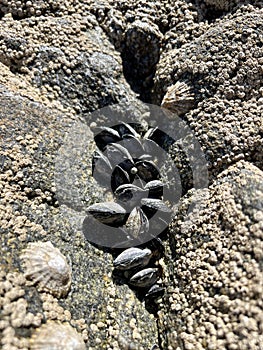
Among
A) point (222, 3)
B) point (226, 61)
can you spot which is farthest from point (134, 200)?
point (222, 3)

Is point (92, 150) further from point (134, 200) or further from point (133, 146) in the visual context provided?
point (134, 200)

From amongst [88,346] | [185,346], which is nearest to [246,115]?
[185,346]

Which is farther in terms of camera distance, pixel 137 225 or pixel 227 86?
pixel 227 86

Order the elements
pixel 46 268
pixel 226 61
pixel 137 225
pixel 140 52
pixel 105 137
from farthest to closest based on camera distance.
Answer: pixel 140 52 → pixel 105 137 → pixel 226 61 → pixel 137 225 → pixel 46 268

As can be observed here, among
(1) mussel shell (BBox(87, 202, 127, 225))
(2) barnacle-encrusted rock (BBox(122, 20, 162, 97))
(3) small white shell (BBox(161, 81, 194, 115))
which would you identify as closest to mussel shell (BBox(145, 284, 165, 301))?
(1) mussel shell (BBox(87, 202, 127, 225))

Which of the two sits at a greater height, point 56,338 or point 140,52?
point 140,52

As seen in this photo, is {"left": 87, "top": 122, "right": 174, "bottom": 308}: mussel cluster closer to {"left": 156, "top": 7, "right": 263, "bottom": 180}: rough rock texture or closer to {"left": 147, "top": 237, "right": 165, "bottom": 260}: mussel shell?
{"left": 147, "top": 237, "right": 165, "bottom": 260}: mussel shell

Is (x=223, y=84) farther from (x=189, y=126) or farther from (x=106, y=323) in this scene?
(x=106, y=323)

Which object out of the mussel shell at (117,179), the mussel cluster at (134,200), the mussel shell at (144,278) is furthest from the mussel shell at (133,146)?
the mussel shell at (144,278)
